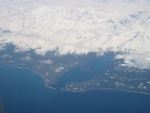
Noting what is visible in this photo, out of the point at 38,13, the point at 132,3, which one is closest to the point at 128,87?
the point at 38,13

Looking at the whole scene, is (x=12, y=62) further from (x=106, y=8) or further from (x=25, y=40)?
(x=106, y=8)

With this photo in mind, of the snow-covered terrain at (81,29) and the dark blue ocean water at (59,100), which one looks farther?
the snow-covered terrain at (81,29)

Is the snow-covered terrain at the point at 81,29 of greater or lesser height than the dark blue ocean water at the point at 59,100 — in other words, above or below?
above

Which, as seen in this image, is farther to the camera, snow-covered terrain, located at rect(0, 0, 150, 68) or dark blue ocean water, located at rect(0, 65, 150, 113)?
snow-covered terrain, located at rect(0, 0, 150, 68)

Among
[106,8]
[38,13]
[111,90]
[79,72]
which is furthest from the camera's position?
[106,8]

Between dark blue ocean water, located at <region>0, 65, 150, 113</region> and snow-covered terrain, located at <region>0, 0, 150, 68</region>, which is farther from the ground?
snow-covered terrain, located at <region>0, 0, 150, 68</region>
